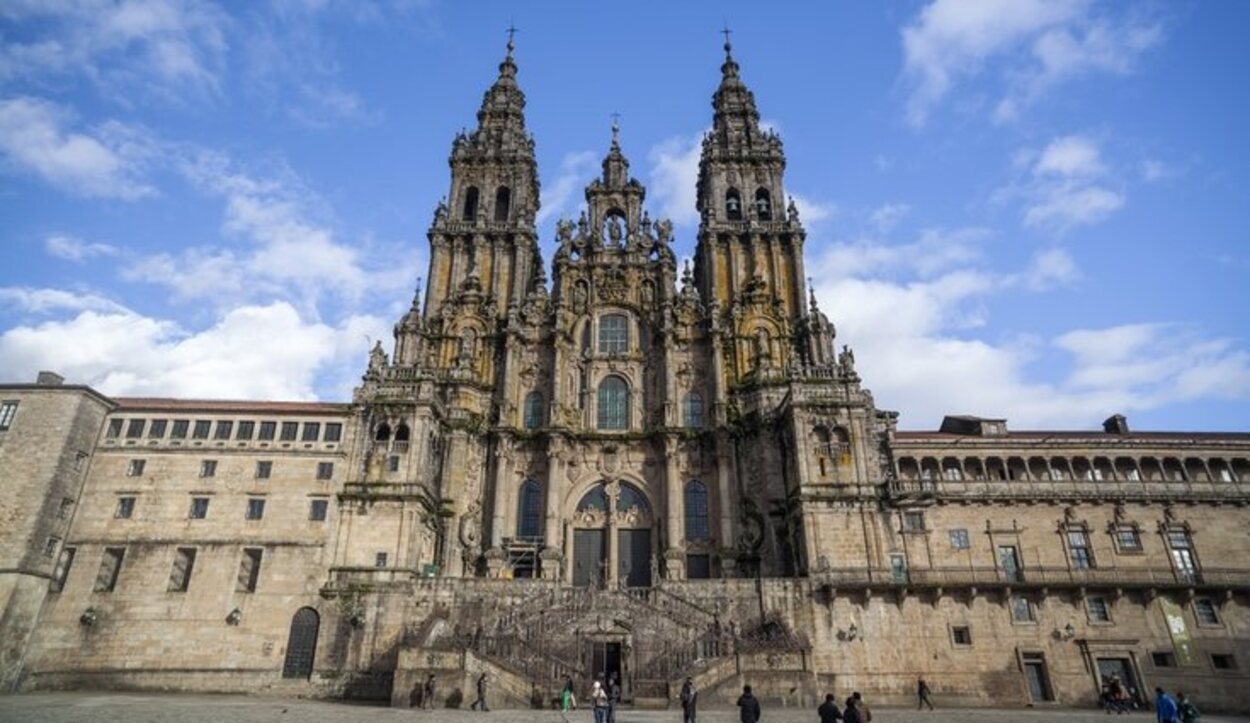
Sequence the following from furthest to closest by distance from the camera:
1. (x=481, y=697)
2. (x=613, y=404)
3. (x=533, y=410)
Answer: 1. (x=613, y=404)
2. (x=533, y=410)
3. (x=481, y=697)

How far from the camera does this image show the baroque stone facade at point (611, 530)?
35000 mm

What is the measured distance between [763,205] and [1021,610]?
31773 millimetres

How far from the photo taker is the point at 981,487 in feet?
135

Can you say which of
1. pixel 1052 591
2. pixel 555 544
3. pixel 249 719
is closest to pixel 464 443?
pixel 555 544

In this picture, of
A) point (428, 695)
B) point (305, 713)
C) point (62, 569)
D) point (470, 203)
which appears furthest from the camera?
point (470, 203)

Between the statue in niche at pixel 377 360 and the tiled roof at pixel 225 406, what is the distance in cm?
313

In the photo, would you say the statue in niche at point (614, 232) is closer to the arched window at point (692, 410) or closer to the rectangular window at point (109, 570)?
the arched window at point (692, 410)

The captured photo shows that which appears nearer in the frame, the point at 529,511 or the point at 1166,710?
the point at 1166,710

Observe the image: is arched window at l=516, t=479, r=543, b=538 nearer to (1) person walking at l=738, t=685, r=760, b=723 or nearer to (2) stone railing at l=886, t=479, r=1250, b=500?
(2) stone railing at l=886, t=479, r=1250, b=500

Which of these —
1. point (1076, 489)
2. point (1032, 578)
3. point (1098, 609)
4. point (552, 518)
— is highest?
point (1076, 489)

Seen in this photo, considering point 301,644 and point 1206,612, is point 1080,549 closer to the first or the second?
point 1206,612

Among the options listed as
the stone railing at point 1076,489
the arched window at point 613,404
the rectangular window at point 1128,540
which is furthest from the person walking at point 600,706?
the rectangular window at point 1128,540

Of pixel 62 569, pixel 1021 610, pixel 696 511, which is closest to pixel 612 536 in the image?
pixel 696 511

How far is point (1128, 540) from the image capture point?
4038cm
